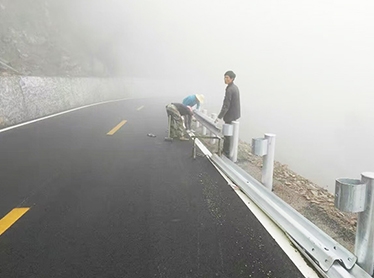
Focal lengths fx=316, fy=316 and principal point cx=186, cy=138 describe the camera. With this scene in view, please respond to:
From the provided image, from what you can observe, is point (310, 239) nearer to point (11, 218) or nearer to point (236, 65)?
point (11, 218)

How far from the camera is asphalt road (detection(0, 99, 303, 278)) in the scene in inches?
111

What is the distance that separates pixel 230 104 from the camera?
739 cm

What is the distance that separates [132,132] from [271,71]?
102 m

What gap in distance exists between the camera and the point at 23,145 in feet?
25.1

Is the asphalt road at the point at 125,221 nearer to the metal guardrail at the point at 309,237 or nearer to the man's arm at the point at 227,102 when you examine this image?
the metal guardrail at the point at 309,237

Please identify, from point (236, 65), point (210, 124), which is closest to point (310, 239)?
point (210, 124)

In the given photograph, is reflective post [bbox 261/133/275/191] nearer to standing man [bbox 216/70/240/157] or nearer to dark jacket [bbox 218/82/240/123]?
standing man [bbox 216/70/240/157]

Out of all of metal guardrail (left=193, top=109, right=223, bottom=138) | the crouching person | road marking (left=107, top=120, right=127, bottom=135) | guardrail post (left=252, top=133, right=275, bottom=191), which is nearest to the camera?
guardrail post (left=252, top=133, right=275, bottom=191)

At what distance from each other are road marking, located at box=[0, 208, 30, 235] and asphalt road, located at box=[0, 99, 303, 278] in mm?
37

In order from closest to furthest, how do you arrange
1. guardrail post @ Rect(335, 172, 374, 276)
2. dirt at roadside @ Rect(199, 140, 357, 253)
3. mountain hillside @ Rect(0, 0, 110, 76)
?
guardrail post @ Rect(335, 172, 374, 276) → dirt at roadside @ Rect(199, 140, 357, 253) → mountain hillside @ Rect(0, 0, 110, 76)

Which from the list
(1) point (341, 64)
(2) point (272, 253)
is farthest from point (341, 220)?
(1) point (341, 64)

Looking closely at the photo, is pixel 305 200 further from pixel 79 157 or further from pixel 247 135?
pixel 247 135

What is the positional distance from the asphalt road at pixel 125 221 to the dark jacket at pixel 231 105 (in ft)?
4.18

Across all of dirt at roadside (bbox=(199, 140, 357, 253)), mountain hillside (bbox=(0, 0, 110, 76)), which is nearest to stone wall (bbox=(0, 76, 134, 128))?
mountain hillside (bbox=(0, 0, 110, 76))
